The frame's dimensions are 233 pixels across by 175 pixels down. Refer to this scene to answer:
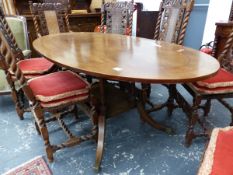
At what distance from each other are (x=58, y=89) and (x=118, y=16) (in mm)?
1506

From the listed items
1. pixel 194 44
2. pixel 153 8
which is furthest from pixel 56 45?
pixel 153 8

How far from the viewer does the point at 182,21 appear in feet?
6.15

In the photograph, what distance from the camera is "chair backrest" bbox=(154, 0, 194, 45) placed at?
6.03 ft

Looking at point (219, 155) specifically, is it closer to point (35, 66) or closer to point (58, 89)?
point (58, 89)

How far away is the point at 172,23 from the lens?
197 cm

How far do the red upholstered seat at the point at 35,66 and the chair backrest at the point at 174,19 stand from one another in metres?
1.18

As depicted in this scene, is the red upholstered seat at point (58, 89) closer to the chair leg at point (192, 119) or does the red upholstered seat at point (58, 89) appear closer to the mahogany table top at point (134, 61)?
the mahogany table top at point (134, 61)

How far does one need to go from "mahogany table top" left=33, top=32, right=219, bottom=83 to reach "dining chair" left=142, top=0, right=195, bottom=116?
0.30 meters

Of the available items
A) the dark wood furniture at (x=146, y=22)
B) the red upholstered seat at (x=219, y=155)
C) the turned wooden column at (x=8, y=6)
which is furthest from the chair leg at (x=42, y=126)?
the turned wooden column at (x=8, y=6)

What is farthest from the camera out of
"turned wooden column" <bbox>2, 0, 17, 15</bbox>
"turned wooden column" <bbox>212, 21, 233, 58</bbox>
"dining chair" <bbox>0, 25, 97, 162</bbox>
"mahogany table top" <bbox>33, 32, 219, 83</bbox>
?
"turned wooden column" <bbox>2, 0, 17, 15</bbox>

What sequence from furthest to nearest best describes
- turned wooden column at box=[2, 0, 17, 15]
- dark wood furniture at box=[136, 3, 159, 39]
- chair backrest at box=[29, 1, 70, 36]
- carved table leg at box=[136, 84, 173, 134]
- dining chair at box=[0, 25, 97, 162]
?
turned wooden column at box=[2, 0, 17, 15] → dark wood furniture at box=[136, 3, 159, 39] → chair backrest at box=[29, 1, 70, 36] → carved table leg at box=[136, 84, 173, 134] → dining chair at box=[0, 25, 97, 162]

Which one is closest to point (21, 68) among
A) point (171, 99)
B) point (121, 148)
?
point (121, 148)

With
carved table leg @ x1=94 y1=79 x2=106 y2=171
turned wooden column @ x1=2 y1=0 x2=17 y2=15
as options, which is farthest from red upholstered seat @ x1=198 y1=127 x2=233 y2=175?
turned wooden column @ x1=2 y1=0 x2=17 y2=15

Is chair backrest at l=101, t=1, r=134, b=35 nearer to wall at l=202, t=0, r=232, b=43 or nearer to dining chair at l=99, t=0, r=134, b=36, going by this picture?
dining chair at l=99, t=0, r=134, b=36
